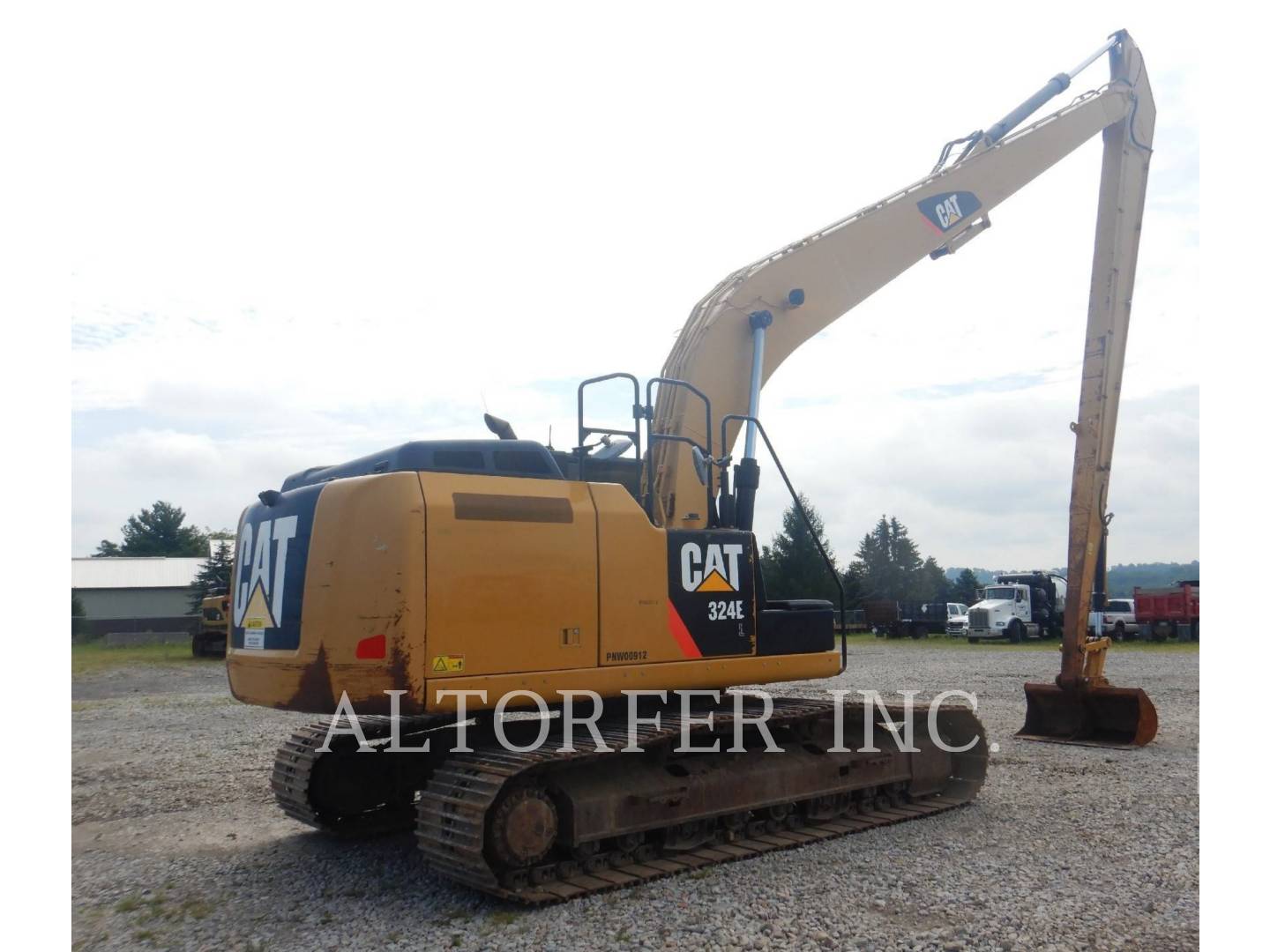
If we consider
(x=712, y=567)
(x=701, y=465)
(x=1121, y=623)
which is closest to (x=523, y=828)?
(x=712, y=567)

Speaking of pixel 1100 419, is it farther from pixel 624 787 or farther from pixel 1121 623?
pixel 1121 623

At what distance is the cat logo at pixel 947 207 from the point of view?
9.90m

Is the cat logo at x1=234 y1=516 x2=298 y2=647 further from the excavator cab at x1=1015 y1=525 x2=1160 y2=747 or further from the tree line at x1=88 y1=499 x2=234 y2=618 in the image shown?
the tree line at x1=88 y1=499 x2=234 y2=618

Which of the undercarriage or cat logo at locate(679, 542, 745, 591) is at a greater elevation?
cat logo at locate(679, 542, 745, 591)

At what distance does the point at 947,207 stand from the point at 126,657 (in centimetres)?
3024

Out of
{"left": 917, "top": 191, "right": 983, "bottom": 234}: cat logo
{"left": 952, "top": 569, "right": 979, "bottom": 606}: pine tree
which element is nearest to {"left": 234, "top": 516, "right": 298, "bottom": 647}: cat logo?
{"left": 917, "top": 191, "right": 983, "bottom": 234}: cat logo

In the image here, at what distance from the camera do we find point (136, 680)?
74.6 ft

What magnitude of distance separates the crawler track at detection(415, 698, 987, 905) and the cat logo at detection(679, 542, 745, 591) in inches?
34.6

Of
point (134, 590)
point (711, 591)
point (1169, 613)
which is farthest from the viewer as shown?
point (134, 590)

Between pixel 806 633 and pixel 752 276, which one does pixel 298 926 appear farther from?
pixel 752 276

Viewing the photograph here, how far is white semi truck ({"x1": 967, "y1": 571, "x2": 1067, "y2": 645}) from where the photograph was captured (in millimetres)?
34125

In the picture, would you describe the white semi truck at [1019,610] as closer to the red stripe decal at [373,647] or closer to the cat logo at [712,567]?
the cat logo at [712,567]

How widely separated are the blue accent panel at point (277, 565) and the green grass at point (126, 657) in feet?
65.9

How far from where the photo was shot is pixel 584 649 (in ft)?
21.1
